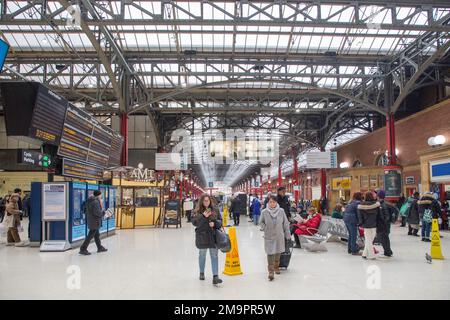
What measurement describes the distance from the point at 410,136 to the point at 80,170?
1742 cm

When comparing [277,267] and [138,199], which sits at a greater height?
[138,199]

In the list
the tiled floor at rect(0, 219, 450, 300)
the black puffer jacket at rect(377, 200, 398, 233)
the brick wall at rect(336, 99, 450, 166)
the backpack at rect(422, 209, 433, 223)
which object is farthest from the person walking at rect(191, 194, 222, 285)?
the brick wall at rect(336, 99, 450, 166)

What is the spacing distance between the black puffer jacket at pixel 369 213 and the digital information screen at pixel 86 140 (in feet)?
26.2

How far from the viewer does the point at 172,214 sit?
19938 millimetres

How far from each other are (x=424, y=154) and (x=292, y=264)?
12.7 meters

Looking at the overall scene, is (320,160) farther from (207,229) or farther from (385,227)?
(207,229)

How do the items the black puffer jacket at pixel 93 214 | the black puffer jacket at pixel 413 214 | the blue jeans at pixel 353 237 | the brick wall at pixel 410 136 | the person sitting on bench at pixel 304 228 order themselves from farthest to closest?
the brick wall at pixel 410 136 → the black puffer jacket at pixel 413 214 → the person sitting on bench at pixel 304 228 → the black puffer jacket at pixel 93 214 → the blue jeans at pixel 353 237

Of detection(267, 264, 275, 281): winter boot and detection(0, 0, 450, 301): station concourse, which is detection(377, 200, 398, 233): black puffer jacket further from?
detection(267, 264, 275, 281): winter boot

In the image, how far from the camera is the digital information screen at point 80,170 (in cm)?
1212

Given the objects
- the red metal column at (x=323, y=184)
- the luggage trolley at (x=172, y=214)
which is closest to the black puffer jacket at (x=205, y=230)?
the luggage trolley at (x=172, y=214)

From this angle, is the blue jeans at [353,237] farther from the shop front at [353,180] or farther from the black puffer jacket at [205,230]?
the shop front at [353,180]

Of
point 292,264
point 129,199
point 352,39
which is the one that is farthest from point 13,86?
point 352,39

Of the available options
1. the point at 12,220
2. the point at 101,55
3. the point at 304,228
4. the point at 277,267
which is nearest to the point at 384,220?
the point at 304,228

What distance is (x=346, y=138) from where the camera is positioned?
42594 millimetres
